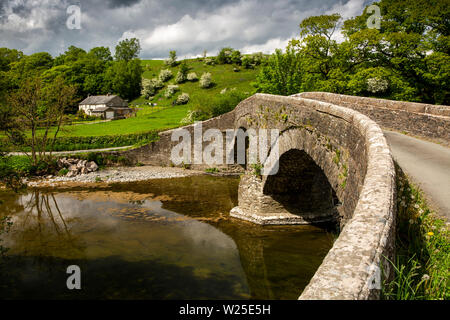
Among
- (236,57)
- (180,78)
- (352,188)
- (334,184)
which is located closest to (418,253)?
(352,188)

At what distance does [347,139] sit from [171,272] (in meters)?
7.39

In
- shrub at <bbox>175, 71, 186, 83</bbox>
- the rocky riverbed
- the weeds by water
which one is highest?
shrub at <bbox>175, 71, 186, 83</bbox>

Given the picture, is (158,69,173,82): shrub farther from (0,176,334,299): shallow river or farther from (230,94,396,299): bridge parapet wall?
(230,94,396,299): bridge parapet wall

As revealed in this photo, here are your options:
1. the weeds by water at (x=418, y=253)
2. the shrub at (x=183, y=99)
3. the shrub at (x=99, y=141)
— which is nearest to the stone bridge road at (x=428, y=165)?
the weeds by water at (x=418, y=253)

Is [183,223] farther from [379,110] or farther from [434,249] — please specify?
[434,249]

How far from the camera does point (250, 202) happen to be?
615 inches

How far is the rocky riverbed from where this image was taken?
24.0 metres

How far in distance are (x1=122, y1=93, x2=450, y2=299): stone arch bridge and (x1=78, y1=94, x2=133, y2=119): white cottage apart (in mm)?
39589

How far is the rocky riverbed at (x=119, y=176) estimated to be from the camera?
945 inches

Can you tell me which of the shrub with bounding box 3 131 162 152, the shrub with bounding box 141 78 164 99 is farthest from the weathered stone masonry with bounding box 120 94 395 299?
the shrub with bounding box 141 78 164 99

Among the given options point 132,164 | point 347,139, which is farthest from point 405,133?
point 132,164

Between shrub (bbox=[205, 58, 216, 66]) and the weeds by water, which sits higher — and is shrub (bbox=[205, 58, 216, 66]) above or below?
above

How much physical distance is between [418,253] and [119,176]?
79.0 ft

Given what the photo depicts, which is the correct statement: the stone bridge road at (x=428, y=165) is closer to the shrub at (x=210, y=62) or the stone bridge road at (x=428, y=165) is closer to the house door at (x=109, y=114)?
the house door at (x=109, y=114)
